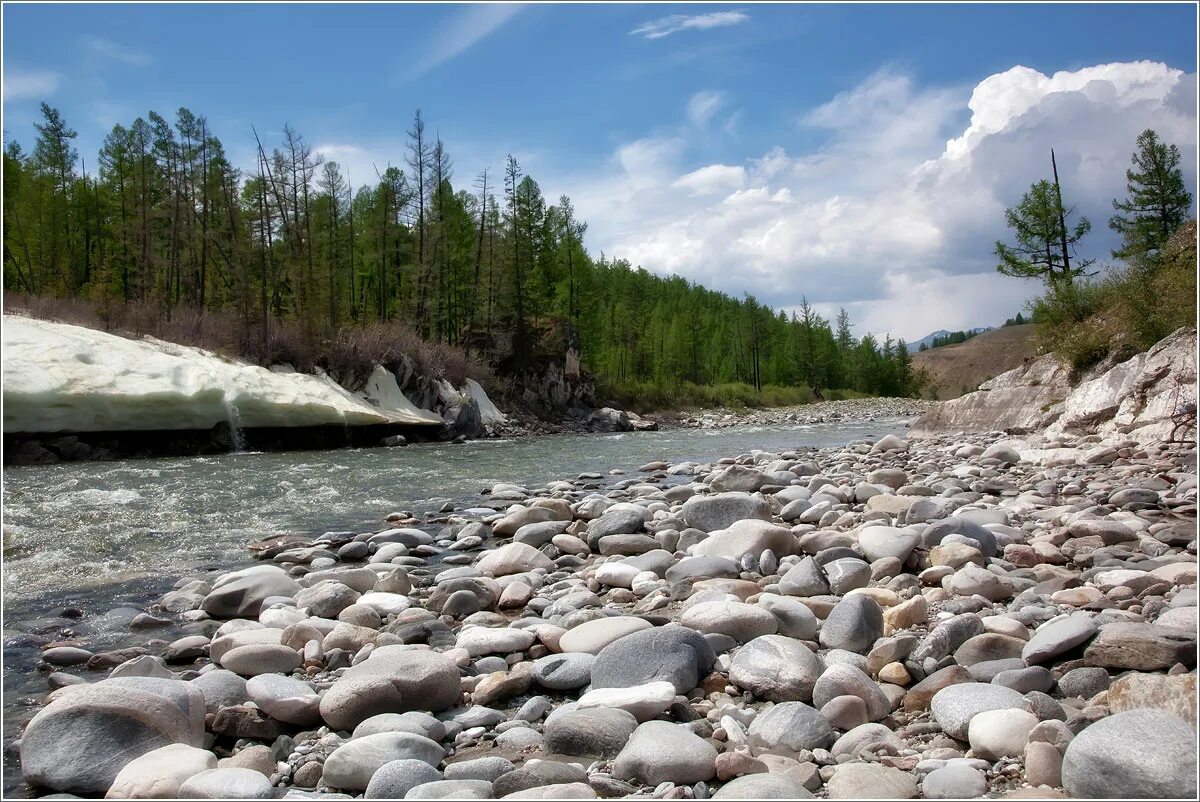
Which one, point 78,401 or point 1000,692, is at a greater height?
point 78,401

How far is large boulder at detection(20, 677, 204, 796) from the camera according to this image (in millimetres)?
2516

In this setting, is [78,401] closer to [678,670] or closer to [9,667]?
[9,667]

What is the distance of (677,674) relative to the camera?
3.17m

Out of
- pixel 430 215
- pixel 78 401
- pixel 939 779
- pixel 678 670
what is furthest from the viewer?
pixel 430 215

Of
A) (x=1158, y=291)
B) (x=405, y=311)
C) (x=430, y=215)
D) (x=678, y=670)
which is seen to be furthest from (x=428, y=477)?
(x=430, y=215)

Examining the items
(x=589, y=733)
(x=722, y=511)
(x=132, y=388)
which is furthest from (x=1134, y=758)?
(x=132, y=388)

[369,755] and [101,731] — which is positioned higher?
[101,731]

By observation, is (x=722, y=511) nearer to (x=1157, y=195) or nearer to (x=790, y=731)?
(x=790, y=731)

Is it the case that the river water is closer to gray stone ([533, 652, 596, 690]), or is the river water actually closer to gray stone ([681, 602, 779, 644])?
gray stone ([533, 652, 596, 690])

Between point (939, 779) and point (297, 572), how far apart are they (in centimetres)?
498

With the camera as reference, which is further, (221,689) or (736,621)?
(736,621)

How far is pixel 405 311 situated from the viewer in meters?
38.8

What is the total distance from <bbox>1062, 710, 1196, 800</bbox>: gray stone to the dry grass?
22.5m

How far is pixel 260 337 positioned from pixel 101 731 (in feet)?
77.6
